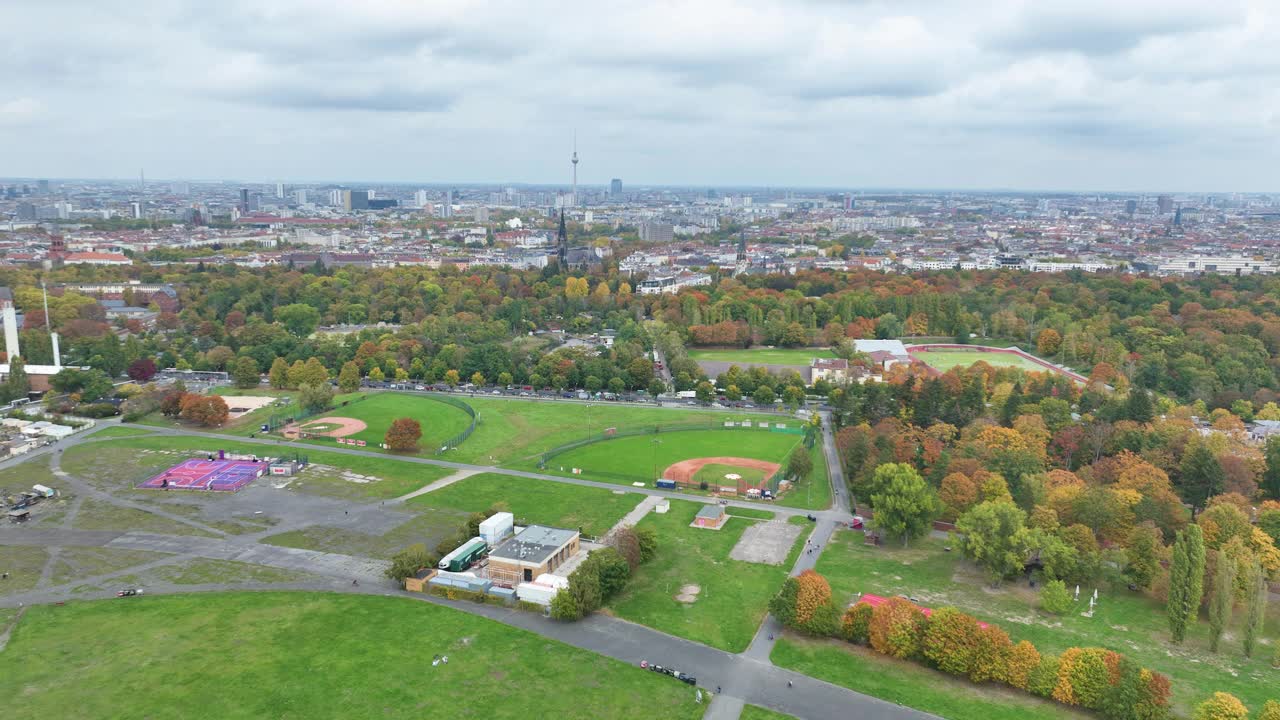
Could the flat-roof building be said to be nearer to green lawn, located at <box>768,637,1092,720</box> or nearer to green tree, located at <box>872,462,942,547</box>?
green lawn, located at <box>768,637,1092,720</box>

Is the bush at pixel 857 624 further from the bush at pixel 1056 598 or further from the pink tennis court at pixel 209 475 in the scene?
the pink tennis court at pixel 209 475

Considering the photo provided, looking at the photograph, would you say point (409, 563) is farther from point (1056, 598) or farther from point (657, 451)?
point (1056, 598)

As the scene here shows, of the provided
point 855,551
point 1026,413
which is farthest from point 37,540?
point 1026,413

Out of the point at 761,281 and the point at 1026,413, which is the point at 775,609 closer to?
the point at 1026,413

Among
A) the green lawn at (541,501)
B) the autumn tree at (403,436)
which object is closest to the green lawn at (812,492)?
the green lawn at (541,501)

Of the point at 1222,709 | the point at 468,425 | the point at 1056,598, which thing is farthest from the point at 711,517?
the point at 468,425

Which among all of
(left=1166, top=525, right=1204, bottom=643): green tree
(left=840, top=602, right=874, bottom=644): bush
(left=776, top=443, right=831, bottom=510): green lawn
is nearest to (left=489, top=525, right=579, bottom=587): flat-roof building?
(left=840, top=602, right=874, bottom=644): bush

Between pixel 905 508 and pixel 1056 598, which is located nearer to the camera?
pixel 1056 598

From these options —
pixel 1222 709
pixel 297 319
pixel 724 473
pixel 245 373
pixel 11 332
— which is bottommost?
pixel 724 473
